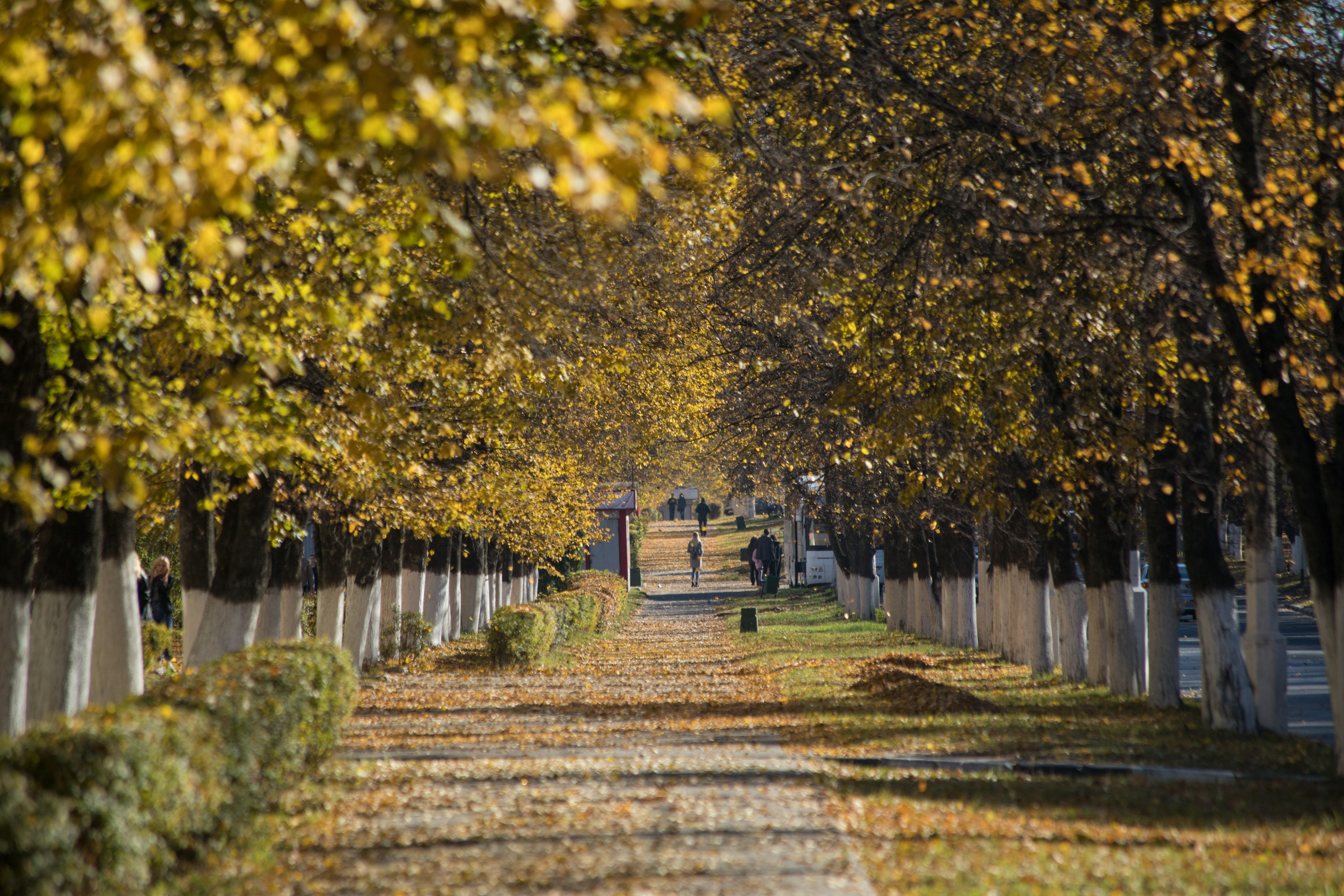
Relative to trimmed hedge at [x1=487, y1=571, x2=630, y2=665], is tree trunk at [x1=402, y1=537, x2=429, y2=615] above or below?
above

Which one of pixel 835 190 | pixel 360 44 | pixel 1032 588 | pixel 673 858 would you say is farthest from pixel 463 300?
Answer: pixel 1032 588

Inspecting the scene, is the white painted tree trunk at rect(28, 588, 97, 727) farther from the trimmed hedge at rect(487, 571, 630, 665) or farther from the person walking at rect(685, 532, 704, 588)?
the person walking at rect(685, 532, 704, 588)

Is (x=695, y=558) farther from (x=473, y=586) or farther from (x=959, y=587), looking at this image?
(x=959, y=587)

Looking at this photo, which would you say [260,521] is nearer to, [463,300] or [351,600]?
[463,300]

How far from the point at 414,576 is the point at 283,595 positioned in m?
7.04

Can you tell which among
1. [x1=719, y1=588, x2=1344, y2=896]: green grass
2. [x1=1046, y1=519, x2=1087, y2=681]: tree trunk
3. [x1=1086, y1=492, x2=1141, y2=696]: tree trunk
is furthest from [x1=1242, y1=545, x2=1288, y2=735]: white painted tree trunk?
[x1=1046, y1=519, x2=1087, y2=681]: tree trunk

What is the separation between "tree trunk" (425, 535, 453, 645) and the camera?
2592cm

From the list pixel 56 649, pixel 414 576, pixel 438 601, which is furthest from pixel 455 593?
pixel 56 649

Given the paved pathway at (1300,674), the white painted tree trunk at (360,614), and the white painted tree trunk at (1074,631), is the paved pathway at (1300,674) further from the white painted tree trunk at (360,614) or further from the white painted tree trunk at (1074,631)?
the white painted tree trunk at (360,614)

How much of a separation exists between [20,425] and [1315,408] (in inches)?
443

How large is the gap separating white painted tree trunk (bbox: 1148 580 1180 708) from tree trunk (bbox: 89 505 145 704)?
1050 centimetres

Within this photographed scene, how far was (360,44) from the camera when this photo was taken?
3.73 m

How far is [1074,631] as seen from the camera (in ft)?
55.7

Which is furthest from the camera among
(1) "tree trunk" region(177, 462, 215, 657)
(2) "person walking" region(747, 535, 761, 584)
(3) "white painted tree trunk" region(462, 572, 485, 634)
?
(2) "person walking" region(747, 535, 761, 584)
